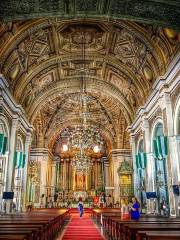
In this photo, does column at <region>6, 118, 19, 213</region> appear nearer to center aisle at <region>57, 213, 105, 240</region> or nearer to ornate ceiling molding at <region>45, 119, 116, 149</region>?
center aisle at <region>57, 213, 105, 240</region>

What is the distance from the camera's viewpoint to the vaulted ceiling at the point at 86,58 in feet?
36.9

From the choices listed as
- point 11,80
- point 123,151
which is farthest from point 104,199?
point 11,80

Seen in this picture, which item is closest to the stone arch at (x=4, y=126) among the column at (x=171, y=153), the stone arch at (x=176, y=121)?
the column at (x=171, y=153)

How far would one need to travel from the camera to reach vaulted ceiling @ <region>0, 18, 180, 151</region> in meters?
11.2

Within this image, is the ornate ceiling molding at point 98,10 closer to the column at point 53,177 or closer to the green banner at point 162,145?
the green banner at point 162,145

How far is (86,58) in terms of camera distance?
15.0 meters

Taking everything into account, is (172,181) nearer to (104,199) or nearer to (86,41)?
(86,41)

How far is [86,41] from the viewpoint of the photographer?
13508 mm

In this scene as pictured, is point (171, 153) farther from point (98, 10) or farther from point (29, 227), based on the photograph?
point (29, 227)

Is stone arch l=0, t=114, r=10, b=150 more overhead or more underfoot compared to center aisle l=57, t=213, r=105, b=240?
more overhead

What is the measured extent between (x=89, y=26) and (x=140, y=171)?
30.8 feet

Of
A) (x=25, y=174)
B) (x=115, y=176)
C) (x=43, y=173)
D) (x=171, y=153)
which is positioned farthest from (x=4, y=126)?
(x=115, y=176)

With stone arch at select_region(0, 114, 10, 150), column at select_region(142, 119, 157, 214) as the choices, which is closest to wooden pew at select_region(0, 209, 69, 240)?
stone arch at select_region(0, 114, 10, 150)

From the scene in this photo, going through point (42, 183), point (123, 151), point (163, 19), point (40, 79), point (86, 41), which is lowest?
point (42, 183)
